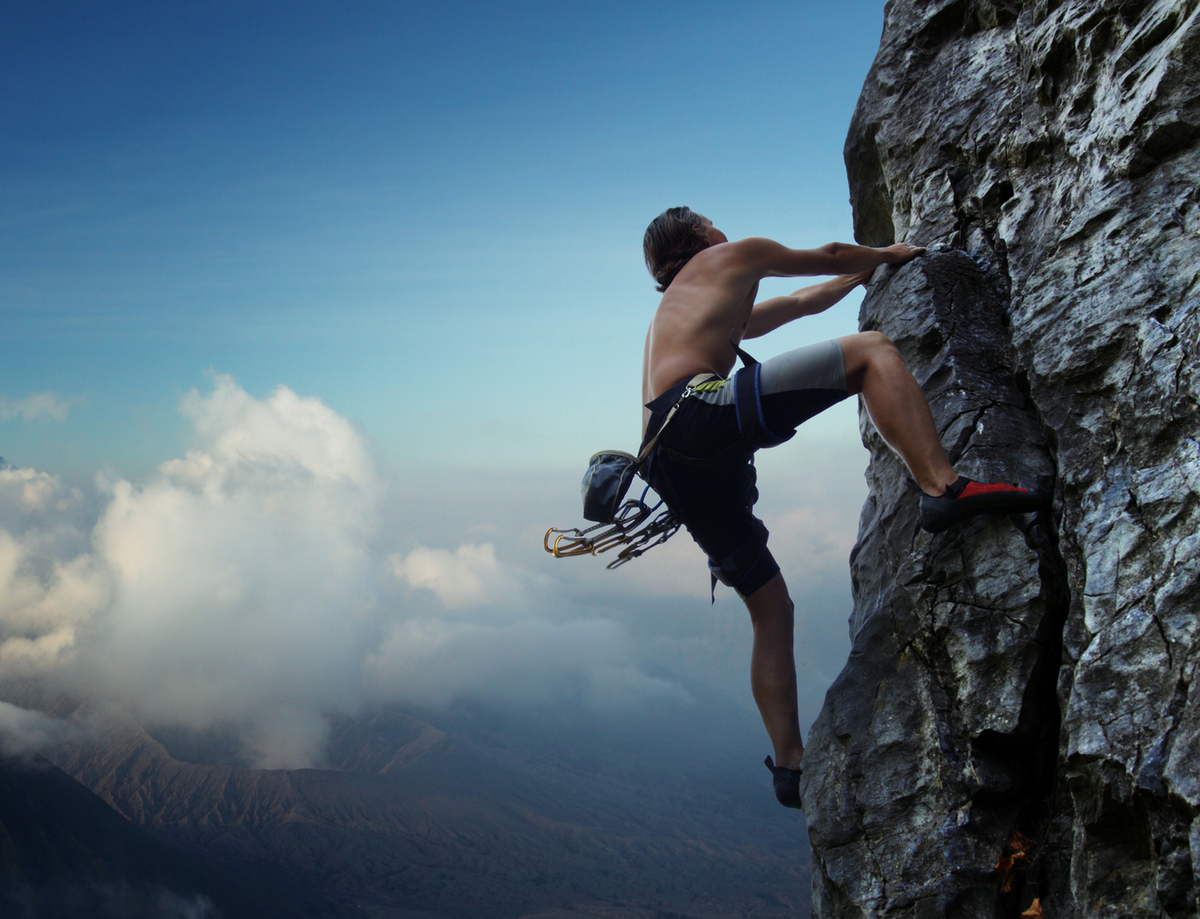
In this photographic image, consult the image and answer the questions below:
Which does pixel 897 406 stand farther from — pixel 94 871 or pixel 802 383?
pixel 94 871

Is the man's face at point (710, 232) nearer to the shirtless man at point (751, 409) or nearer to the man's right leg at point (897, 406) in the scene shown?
the shirtless man at point (751, 409)

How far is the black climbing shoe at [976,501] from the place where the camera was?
11.3 ft

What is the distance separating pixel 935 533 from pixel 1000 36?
14.7 feet

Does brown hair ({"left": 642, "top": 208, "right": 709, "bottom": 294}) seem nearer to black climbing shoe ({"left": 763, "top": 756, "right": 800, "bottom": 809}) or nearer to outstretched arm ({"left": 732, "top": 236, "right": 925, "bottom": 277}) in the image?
outstretched arm ({"left": 732, "top": 236, "right": 925, "bottom": 277})

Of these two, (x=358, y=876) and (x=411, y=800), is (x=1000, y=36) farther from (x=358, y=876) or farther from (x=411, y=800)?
(x=411, y=800)

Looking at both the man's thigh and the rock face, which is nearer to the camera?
the rock face

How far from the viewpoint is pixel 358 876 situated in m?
157

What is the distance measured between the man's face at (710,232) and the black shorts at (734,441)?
1.33m

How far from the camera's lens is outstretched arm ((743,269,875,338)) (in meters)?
5.73

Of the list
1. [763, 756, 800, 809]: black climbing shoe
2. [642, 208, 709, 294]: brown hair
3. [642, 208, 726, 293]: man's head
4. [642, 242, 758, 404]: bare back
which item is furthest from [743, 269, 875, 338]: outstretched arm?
[763, 756, 800, 809]: black climbing shoe

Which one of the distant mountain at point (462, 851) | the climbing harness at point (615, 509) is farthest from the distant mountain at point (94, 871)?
the climbing harness at point (615, 509)

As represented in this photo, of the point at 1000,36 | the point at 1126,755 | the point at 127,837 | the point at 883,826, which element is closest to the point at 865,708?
the point at 883,826

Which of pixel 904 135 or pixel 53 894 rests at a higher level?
pixel 904 135

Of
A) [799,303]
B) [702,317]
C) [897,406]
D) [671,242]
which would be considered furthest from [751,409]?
[799,303]
